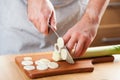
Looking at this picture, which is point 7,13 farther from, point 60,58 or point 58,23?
point 60,58

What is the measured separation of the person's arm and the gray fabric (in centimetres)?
16

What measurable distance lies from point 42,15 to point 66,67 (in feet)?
0.57

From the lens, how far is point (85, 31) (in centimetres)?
96

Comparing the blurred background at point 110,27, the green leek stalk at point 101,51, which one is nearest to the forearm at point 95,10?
the green leek stalk at point 101,51

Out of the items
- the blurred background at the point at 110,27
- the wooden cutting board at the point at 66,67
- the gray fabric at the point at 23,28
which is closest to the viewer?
the wooden cutting board at the point at 66,67

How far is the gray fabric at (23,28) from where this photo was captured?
1151mm

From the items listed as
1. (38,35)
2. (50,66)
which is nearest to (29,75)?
(50,66)

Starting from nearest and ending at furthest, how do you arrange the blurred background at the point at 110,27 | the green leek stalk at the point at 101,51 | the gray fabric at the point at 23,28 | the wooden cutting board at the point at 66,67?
the wooden cutting board at the point at 66,67
the green leek stalk at the point at 101,51
the gray fabric at the point at 23,28
the blurred background at the point at 110,27

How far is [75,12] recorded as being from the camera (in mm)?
1190

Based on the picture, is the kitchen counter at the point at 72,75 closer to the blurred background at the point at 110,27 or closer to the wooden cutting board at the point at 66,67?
the wooden cutting board at the point at 66,67

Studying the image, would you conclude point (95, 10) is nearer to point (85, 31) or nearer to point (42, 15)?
point (85, 31)

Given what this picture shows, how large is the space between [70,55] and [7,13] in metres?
0.40

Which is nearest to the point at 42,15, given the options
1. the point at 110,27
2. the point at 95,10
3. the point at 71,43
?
the point at 71,43

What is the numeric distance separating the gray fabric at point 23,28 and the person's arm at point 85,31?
0.52 feet
